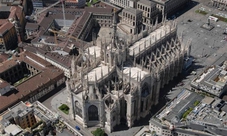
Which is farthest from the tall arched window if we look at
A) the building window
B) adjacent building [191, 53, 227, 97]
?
adjacent building [191, 53, 227, 97]

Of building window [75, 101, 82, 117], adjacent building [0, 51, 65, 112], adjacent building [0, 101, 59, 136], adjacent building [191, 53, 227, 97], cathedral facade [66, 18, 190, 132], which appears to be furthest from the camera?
adjacent building [0, 51, 65, 112]

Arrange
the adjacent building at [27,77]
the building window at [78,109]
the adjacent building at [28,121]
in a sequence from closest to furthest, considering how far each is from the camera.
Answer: the adjacent building at [28,121]
the building window at [78,109]
the adjacent building at [27,77]

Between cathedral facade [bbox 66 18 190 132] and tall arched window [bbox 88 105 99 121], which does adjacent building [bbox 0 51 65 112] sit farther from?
tall arched window [bbox 88 105 99 121]

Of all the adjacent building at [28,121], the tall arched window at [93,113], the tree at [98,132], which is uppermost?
the adjacent building at [28,121]

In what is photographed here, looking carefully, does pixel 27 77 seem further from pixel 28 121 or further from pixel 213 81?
pixel 213 81

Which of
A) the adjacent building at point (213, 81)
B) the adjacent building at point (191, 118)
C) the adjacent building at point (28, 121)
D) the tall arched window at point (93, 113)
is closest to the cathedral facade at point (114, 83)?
the tall arched window at point (93, 113)

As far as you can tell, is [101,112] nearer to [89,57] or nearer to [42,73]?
[89,57]

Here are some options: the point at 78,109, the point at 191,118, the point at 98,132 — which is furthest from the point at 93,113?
the point at 191,118

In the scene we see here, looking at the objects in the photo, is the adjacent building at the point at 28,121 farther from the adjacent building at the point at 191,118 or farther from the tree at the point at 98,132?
the adjacent building at the point at 191,118
